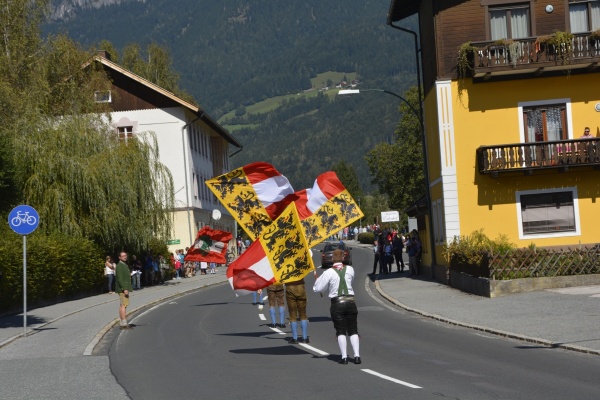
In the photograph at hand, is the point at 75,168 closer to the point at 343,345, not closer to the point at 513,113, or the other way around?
the point at 513,113

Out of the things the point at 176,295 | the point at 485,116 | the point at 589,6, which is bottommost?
the point at 176,295

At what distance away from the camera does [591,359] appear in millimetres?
15180

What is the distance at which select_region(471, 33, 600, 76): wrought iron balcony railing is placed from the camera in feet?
117

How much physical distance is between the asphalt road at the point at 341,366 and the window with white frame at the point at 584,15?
16.4m

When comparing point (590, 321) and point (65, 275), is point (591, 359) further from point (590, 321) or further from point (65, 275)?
point (65, 275)

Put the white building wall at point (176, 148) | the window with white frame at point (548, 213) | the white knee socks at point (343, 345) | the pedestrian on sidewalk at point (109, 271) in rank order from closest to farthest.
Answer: the white knee socks at point (343, 345) → the window with white frame at point (548, 213) → the pedestrian on sidewalk at point (109, 271) → the white building wall at point (176, 148)

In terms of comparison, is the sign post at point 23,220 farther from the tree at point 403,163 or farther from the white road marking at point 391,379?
the tree at point 403,163

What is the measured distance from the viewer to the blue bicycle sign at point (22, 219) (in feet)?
77.8

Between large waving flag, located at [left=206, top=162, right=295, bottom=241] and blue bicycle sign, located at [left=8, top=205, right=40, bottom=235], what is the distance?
6.03 meters

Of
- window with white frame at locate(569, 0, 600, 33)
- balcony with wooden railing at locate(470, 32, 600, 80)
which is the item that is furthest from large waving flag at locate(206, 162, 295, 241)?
window with white frame at locate(569, 0, 600, 33)

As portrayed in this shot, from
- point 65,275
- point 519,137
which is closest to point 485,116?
point 519,137

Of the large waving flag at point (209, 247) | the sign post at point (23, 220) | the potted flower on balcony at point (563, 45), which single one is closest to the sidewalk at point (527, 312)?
the large waving flag at point (209, 247)

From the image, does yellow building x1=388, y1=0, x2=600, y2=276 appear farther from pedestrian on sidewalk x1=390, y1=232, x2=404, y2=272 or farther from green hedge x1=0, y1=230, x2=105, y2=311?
green hedge x1=0, y1=230, x2=105, y2=311

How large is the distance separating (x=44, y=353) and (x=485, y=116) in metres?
21.4
